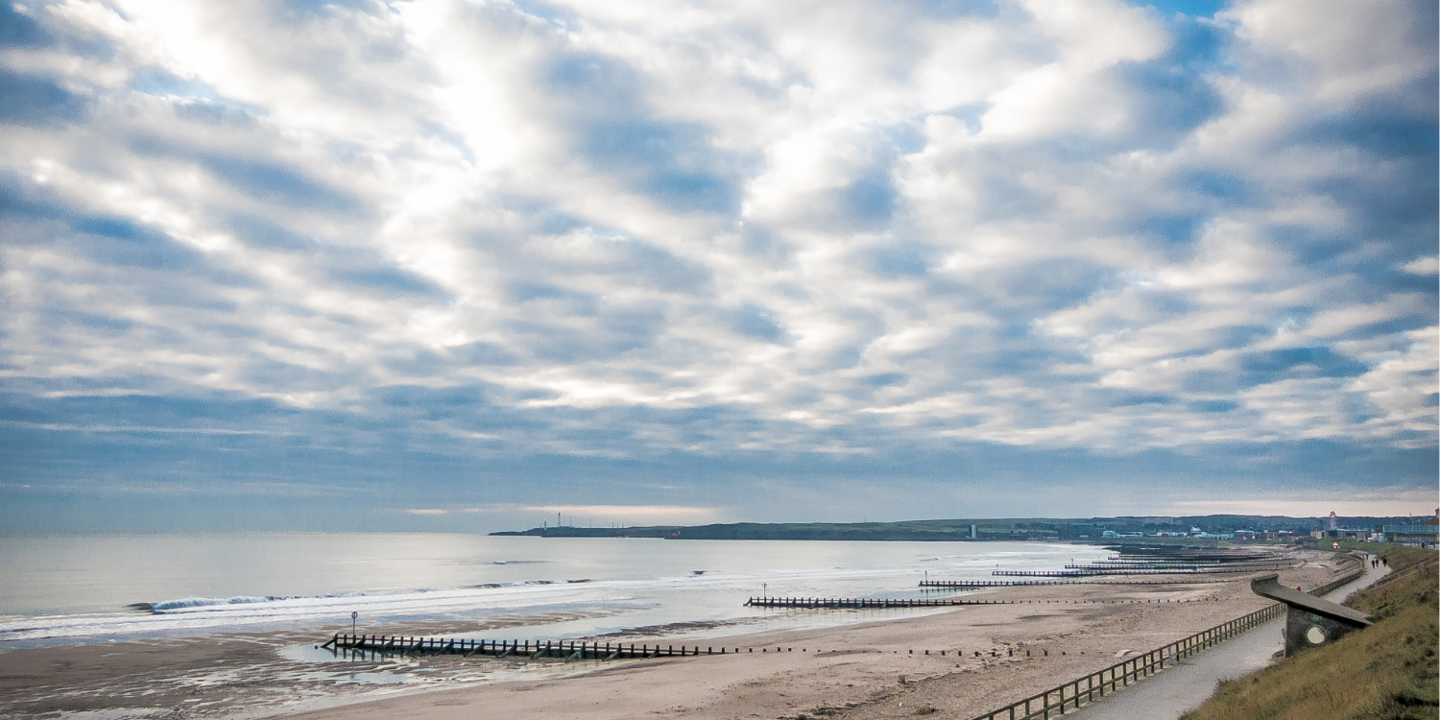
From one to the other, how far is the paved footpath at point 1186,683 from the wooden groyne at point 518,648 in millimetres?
27860

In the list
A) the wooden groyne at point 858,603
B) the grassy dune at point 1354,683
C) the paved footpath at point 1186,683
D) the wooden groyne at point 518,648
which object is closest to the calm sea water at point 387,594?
the wooden groyne at point 858,603

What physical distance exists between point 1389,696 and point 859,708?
2005 centimetres

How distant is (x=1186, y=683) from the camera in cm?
2862

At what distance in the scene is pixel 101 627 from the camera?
221ft

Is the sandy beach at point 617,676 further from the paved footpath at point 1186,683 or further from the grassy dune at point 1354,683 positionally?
the grassy dune at point 1354,683

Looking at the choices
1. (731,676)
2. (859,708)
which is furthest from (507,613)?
(859,708)

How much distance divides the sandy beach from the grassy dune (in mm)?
9610

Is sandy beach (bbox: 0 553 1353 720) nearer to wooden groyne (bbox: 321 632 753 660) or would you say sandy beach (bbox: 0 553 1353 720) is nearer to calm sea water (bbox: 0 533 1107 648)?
wooden groyne (bbox: 321 632 753 660)

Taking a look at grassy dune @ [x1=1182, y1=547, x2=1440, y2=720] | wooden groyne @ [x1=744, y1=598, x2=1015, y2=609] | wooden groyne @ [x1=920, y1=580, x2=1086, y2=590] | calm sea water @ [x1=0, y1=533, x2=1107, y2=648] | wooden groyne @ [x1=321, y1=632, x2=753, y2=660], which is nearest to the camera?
grassy dune @ [x1=1182, y1=547, x2=1440, y2=720]

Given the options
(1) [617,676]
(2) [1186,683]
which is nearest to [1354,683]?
(2) [1186,683]

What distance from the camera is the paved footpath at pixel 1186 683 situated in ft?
80.3

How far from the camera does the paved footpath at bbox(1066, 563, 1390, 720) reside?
24469 mm

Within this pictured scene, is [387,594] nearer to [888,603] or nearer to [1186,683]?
[888,603]

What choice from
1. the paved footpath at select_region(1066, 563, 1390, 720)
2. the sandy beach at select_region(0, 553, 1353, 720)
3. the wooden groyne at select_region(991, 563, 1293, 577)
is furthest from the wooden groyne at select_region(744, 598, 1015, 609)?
the wooden groyne at select_region(991, 563, 1293, 577)
